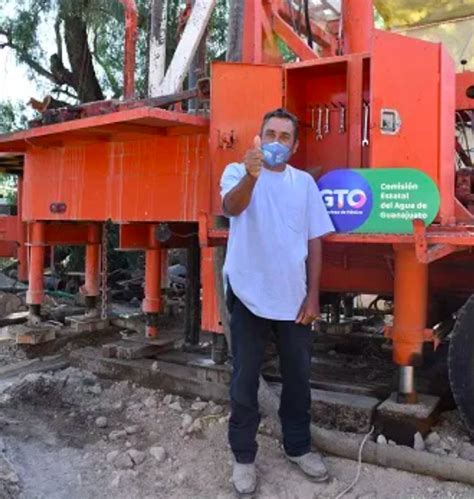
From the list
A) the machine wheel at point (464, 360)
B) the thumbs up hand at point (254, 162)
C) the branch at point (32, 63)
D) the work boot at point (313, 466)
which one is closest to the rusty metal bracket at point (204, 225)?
the thumbs up hand at point (254, 162)

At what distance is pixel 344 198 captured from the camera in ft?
10.7

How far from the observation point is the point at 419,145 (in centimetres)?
320

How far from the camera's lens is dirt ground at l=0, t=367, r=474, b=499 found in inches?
122

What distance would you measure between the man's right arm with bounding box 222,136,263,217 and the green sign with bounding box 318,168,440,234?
0.57 meters

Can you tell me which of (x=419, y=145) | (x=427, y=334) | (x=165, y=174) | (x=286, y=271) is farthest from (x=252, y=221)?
(x=165, y=174)

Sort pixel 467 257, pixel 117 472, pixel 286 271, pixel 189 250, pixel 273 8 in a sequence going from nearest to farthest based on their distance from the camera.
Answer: pixel 286 271 < pixel 117 472 < pixel 467 257 < pixel 273 8 < pixel 189 250

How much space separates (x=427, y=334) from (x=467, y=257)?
2.29 ft

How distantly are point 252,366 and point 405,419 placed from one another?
0.92m

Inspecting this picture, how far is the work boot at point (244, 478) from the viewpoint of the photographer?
3021mm

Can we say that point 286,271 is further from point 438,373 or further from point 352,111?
point 438,373

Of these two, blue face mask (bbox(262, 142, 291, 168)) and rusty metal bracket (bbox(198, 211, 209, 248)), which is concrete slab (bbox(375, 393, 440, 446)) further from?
blue face mask (bbox(262, 142, 291, 168))

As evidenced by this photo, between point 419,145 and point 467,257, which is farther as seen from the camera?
point 467,257

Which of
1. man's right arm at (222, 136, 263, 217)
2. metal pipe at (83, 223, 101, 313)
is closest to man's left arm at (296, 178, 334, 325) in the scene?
man's right arm at (222, 136, 263, 217)

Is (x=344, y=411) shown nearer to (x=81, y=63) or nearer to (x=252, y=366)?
(x=252, y=366)
